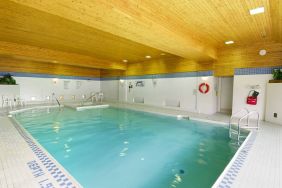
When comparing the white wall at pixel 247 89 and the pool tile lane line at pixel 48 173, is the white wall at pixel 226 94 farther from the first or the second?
the pool tile lane line at pixel 48 173

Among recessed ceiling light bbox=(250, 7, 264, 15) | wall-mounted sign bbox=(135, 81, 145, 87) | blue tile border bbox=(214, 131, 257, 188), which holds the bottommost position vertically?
blue tile border bbox=(214, 131, 257, 188)

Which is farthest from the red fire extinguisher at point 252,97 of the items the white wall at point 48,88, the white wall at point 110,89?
the white wall at point 48,88

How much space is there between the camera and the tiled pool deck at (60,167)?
1951 mm

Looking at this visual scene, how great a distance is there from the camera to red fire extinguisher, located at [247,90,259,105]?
571 centimetres

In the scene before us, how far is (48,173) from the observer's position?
213 centimetres

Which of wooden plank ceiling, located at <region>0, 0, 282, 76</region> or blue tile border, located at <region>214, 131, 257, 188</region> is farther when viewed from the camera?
wooden plank ceiling, located at <region>0, 0, 282, 76</region>

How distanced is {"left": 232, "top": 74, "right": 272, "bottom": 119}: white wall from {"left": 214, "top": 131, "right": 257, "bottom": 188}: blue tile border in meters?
2.97

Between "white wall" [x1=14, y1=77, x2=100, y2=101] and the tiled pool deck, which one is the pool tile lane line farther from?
"white wall" [x1=14, y1=77, x2=100, y2=101]

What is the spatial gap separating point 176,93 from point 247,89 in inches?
123

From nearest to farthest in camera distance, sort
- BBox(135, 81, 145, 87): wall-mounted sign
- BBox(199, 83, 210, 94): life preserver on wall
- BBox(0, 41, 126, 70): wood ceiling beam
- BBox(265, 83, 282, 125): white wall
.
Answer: BBox(265, 83, 282, 125): white wall
BBox(0, 41, 126, 70): wood ceiling beam
BBox(199, 83, 210, 94): life preserver on wall
BBox(135, 81, 145, 87): wall-mounted sign


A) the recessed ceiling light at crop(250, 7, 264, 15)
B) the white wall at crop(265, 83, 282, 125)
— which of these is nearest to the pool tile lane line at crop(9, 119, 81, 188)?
the recessed ceiling light at crop(250, 7, 264, 15)

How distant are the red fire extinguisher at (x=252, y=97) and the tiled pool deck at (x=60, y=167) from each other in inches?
104

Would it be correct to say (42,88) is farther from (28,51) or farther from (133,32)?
(133,32)

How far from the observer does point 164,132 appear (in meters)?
4.87
